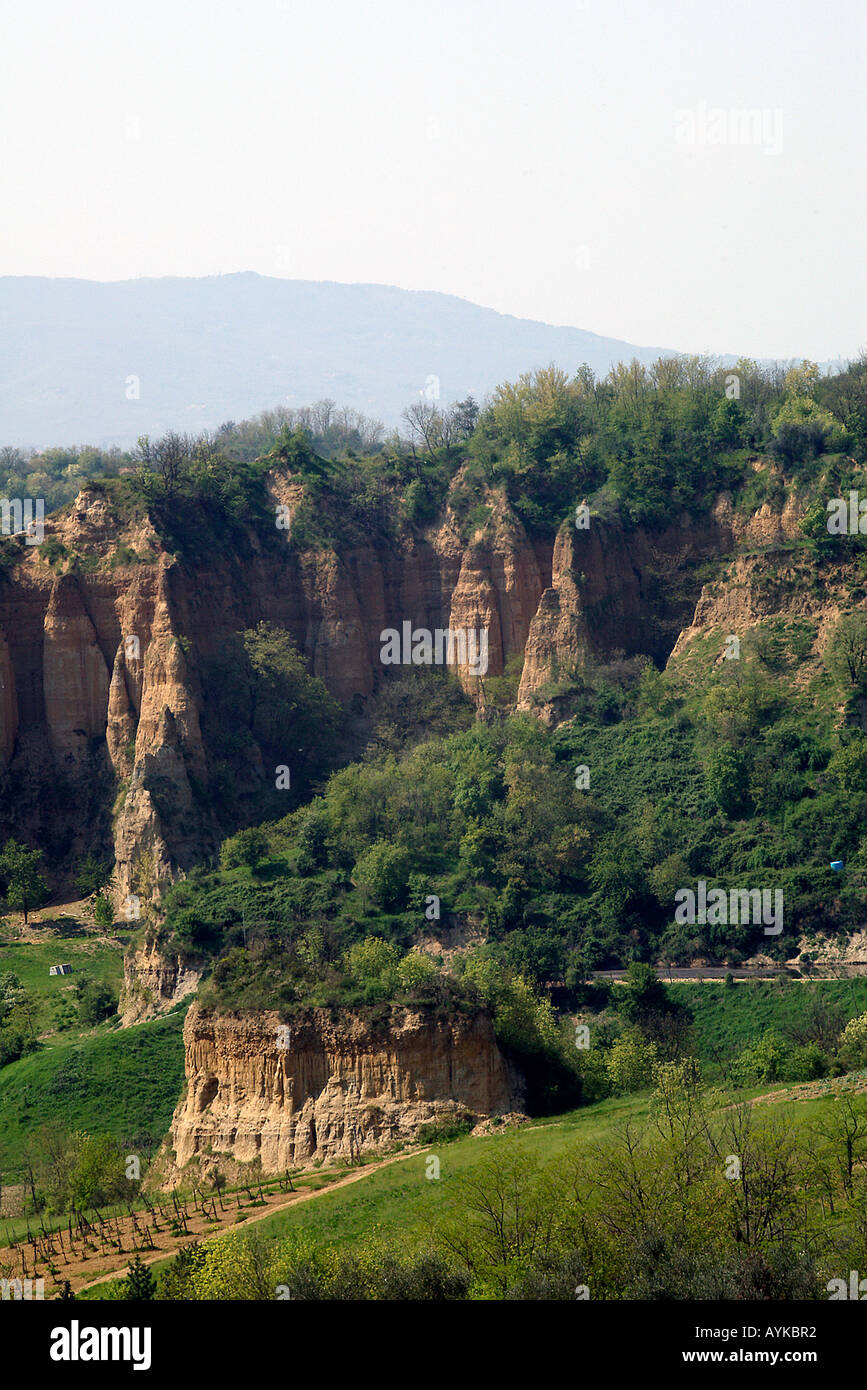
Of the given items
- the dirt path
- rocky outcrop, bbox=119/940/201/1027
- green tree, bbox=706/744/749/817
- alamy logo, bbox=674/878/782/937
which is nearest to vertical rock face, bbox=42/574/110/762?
rocky outcrop, bbox=119/940/201/1027

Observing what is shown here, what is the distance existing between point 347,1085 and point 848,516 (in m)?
33.7

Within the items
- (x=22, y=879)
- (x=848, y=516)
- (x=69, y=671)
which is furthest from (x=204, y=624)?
(x=848, y=516)

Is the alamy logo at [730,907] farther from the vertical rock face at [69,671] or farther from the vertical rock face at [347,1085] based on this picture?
the vertical rock face at [69,671]

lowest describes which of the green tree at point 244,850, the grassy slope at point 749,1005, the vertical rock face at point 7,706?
the grassy slope at point 749,1005

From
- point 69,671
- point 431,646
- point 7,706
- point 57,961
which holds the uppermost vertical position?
point 431,646

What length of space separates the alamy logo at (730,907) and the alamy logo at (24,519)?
31.3 metres

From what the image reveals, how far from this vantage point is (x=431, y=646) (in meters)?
74.6

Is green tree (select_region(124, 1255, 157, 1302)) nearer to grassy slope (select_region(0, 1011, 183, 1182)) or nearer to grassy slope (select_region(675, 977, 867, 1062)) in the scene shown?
grassy slope (select_region(0, 1011, 183, 1182))

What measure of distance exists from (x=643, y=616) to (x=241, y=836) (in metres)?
21.1

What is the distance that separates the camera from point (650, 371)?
7869 centimetres

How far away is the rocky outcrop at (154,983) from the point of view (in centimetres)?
5462

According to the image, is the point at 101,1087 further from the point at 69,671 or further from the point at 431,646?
the point at 431,646
